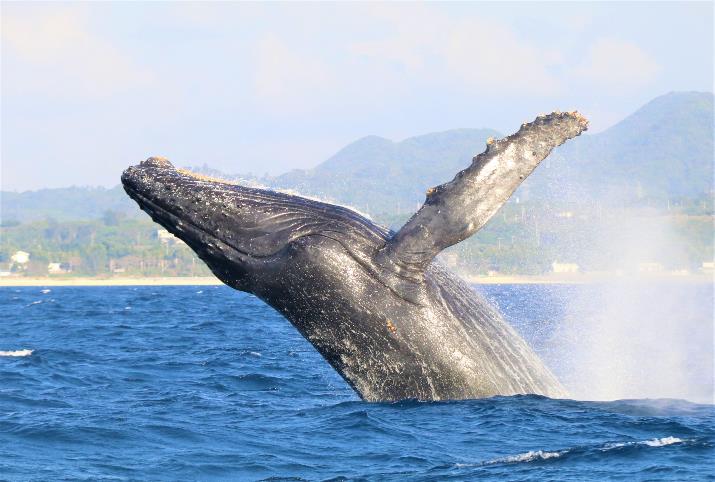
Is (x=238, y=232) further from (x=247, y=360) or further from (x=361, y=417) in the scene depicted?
(x=247, y=360)

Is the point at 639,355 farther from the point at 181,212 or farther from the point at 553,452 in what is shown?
the point at 181,212

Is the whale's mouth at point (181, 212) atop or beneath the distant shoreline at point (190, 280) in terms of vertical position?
atop

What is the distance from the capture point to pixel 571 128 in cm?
804

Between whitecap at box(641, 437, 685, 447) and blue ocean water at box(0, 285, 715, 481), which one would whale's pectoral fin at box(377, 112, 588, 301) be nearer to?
blue ocean water at box(0, 285, 715, 481)

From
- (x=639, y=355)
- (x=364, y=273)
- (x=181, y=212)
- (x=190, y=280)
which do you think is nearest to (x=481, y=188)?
(x=364, y=273)

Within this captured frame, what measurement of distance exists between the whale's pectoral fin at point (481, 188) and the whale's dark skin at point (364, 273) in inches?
0.4

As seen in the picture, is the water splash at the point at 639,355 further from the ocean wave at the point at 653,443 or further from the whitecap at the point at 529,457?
the whitecap at the point at 529,457

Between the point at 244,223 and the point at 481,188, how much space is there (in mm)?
2057

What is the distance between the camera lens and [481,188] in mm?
7852

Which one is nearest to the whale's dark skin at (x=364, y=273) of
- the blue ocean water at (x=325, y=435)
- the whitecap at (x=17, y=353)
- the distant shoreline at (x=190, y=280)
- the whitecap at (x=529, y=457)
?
the blue ocean water at (x=325, y=435)

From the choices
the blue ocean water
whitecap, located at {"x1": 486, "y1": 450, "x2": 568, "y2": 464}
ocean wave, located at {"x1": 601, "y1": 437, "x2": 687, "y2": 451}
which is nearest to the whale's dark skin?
the blue ocean water

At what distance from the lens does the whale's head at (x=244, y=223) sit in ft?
27.7

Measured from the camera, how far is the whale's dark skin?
8.05m

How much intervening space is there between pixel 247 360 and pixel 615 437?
377 inches
